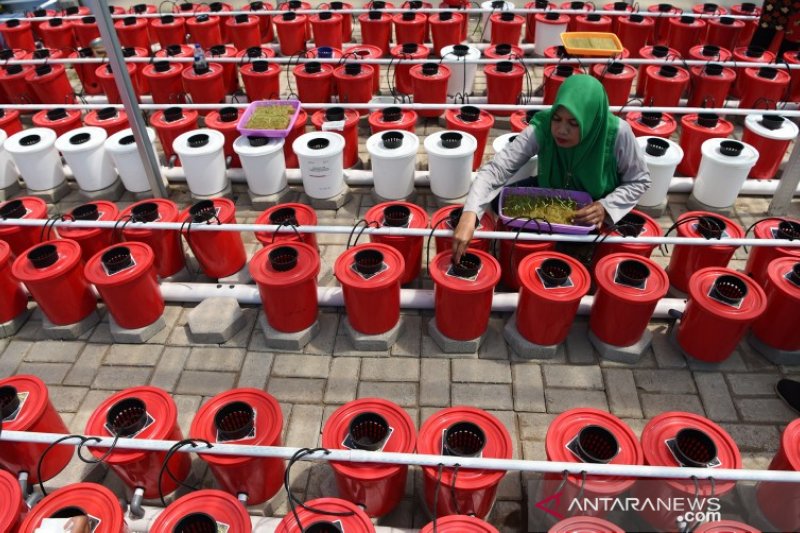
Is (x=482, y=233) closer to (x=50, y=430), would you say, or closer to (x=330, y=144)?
(x=330, y=144)

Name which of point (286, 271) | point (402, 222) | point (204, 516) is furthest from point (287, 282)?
point (204, 516)

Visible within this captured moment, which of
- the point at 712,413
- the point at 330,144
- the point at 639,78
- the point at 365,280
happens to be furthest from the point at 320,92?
the point at 712,413

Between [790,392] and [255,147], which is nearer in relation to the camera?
[790,392]

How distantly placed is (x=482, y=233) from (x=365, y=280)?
0.94 m

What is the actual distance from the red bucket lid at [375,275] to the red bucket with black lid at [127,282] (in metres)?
1.56

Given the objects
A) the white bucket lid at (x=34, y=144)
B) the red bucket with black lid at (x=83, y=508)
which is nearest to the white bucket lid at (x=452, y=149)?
the red bucket with black lid at (x=83, y=508)

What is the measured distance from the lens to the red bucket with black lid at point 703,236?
4336 mm

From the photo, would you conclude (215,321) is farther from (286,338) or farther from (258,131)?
(258,131)

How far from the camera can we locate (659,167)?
5.28 m

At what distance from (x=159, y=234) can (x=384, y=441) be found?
9.69 ft

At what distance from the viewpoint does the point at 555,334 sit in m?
4.15

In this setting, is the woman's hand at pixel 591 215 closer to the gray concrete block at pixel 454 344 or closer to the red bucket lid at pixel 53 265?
the gray concrete block at pixel 454 344

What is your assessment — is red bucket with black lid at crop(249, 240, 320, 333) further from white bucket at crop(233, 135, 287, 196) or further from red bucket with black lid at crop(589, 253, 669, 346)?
red bucket with black lid at crop(589, 253, 669, 346)

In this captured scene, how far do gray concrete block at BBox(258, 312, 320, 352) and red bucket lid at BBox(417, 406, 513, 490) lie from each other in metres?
1.61
